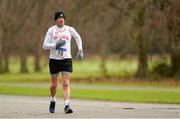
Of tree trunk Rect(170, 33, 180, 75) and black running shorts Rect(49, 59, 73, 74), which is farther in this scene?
tree trunk Rect(170, 33, 180, 75)

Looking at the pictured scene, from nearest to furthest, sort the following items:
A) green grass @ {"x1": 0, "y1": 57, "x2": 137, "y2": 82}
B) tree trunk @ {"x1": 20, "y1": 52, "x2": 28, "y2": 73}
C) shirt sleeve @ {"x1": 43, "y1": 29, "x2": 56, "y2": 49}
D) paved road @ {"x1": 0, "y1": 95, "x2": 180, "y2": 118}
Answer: paved road @ {"x1": 0, "y1": 95, "x2": 180, "y2": 118}, shirt sleeve @ {"x1": 43, "y1": 29, "x2": 56, "y2": 49}, green grass @ {"x1": 0, "y1": 57, "x2": 137, "y2": 82}, tree trunk @ {"x1": 20, "y1": 52, "x2": 28, "y2": 73}

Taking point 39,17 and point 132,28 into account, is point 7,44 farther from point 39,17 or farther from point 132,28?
point 132,28

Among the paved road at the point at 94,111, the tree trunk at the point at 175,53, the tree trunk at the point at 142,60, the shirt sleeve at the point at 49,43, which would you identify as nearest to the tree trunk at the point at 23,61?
the tree trunk at the point at 142,60

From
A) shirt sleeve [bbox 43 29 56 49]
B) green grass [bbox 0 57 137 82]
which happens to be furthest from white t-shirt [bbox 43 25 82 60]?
green grass [bbox 0 57 137 82]

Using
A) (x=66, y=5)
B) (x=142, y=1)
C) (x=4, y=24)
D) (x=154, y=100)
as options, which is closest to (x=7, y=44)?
(x=4, y=24)

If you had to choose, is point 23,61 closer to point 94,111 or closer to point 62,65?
point 94,111

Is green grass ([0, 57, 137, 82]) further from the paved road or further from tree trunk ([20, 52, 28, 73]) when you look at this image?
the paved road

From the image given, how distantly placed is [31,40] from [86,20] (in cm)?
362

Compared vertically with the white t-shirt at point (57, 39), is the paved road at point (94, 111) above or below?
below

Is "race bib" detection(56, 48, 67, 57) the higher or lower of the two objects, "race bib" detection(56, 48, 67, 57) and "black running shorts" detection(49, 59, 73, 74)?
the higher

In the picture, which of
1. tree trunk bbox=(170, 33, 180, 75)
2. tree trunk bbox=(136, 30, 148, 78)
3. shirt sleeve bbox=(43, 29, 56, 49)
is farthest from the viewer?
tree trunk bbox=(136, 30, 148, 78)

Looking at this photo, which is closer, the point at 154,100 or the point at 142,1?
the point at 154,100

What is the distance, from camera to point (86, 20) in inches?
1371

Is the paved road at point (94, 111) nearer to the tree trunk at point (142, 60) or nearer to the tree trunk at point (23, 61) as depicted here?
the tree trunk at point (142, 60)
